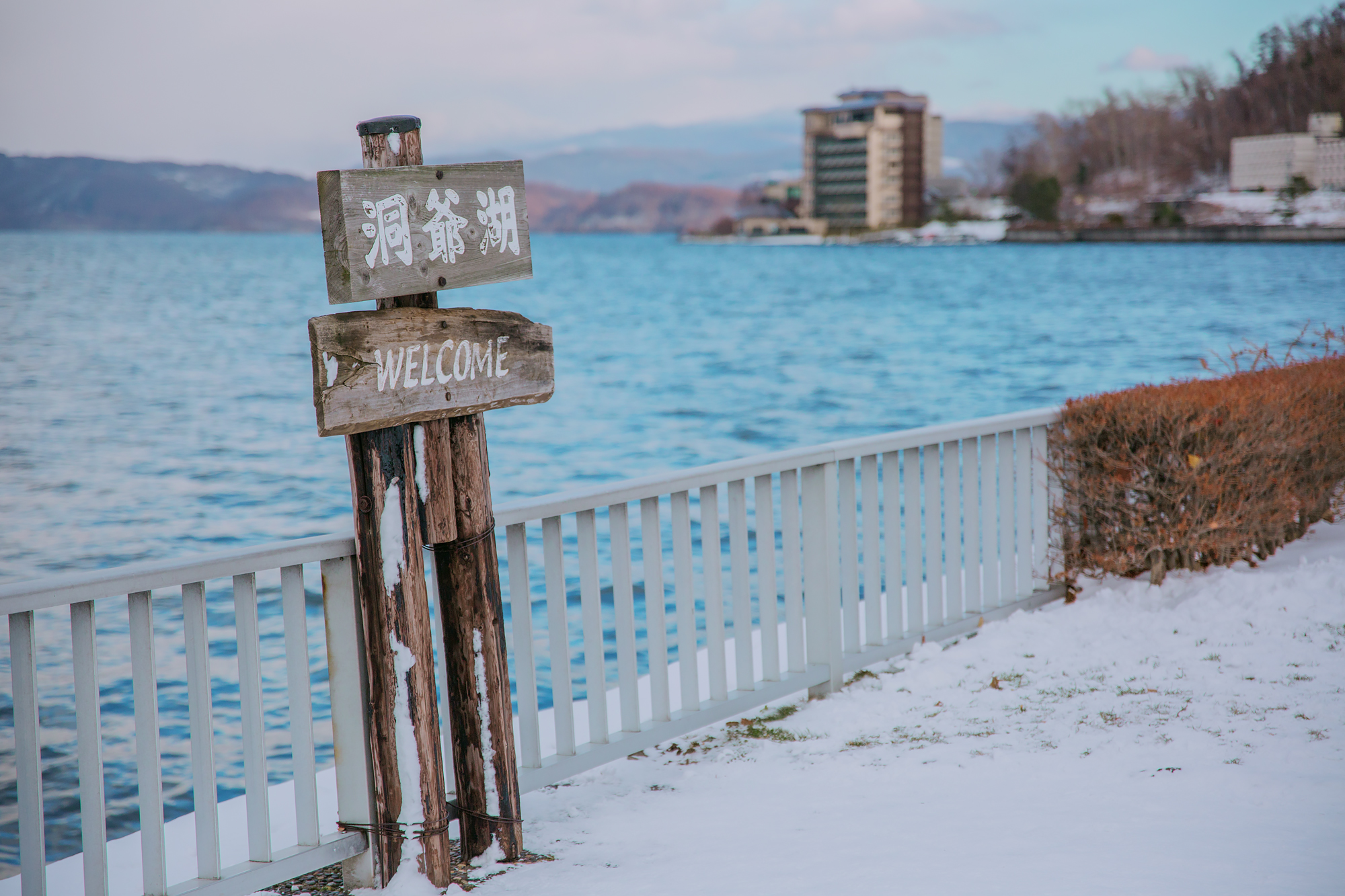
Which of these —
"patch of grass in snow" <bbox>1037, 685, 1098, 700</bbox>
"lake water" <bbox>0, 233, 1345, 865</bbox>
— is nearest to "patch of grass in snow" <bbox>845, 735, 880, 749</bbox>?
"patch of grass in snow" <bbox>1037, 685, 1098, 700</bbox>

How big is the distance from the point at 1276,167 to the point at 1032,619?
120271mm

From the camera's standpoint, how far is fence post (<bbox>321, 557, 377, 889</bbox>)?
3125mm

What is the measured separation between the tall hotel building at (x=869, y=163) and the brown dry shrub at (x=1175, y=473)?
5657 inches

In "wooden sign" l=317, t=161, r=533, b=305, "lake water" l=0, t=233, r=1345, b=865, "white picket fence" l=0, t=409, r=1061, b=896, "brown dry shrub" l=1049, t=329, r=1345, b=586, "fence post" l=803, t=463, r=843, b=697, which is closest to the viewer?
"white picket fence" l=0, t=409, r=1061, b=896

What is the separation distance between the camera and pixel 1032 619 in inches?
215

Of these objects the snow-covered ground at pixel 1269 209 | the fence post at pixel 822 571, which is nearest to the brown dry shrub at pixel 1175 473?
the fence post at pixel 822 571

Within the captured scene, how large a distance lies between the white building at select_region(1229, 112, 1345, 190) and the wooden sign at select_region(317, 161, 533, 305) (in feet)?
387

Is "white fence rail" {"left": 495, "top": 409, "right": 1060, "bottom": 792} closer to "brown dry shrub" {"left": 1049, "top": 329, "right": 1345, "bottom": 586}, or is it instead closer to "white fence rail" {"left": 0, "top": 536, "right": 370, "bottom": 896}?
"brown dry shrub" {"left": 1049, "top": 329, "right": 1345, "bottom": 586}

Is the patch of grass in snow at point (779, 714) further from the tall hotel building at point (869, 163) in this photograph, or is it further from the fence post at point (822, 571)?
the tall hotel building at point (869, 163)

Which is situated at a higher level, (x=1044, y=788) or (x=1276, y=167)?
(x=1276, y=167)

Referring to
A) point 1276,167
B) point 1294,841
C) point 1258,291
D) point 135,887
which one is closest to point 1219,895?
point 1294,841

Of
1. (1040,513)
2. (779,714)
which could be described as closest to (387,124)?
(779,714)

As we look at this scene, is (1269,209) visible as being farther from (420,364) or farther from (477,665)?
(420,364)

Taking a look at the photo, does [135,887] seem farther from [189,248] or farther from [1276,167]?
[189,248]
